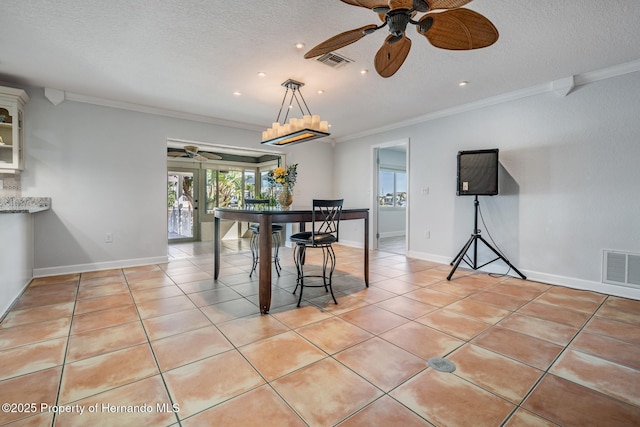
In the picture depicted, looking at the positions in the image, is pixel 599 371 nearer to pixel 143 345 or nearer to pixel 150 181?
pixel 143 345

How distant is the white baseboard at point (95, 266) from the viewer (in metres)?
3.75

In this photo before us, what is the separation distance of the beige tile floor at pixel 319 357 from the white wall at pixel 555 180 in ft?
1.92

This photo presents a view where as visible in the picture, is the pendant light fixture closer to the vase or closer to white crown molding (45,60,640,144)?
the vase

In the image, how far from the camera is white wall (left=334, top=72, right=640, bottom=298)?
310 cm

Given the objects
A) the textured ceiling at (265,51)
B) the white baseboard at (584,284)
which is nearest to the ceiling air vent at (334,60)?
the textured ceiling at (265,51)

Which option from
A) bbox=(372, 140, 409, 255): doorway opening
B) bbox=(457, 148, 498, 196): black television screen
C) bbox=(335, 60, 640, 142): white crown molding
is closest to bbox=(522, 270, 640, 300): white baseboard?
bbox=(457, 148, 498, 196): black television screen

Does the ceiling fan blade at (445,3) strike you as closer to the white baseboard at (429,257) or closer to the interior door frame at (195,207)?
the white baseboard at (429,257)

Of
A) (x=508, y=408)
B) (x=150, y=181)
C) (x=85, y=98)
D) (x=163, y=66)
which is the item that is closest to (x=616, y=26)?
(x=508, y=408)

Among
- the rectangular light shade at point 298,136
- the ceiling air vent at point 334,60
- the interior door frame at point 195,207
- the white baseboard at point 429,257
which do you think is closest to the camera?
the ceiling air vent at point 334,60

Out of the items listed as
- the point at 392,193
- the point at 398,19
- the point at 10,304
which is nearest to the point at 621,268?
the point at 398,19

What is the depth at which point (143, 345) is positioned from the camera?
1975 millimetres

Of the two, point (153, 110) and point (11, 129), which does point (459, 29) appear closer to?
point (153, 110)

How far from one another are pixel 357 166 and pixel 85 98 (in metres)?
4.71

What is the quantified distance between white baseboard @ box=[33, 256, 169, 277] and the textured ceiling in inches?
92.9
